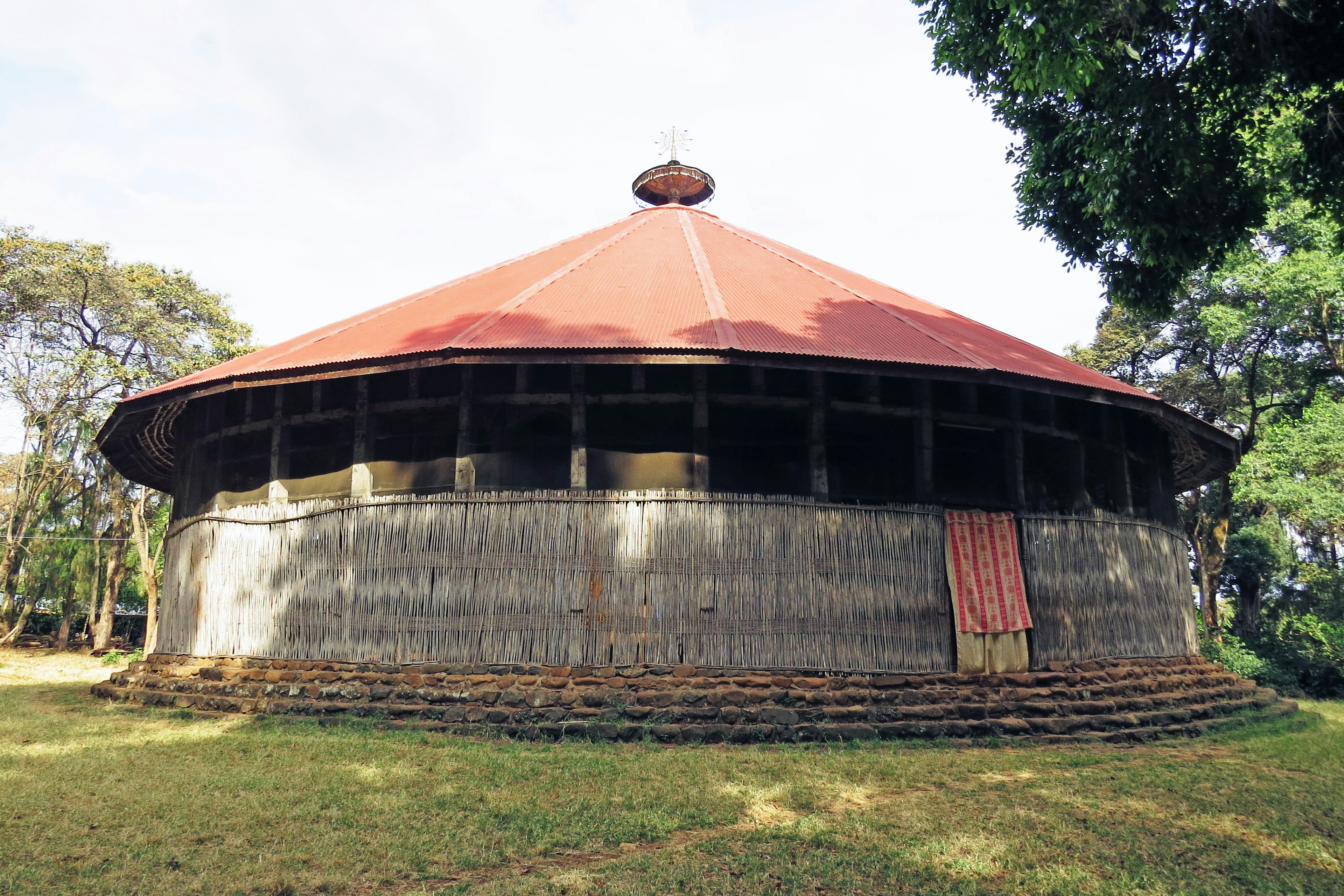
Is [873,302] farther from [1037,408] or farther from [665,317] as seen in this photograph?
[665,317]

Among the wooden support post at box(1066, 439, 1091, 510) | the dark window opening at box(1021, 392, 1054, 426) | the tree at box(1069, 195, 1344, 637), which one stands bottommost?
the wooden support post at box(1066, 439, 1091, 510)

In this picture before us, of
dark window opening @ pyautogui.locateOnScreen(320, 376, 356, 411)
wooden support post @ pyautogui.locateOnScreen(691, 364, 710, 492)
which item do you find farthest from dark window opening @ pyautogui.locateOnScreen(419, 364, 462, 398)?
wooden support post @ pyautogui.locateOnScreen(691, 364, 710, 492)

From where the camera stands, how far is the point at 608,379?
10086mm

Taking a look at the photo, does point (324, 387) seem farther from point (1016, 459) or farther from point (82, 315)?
point (82, 315)

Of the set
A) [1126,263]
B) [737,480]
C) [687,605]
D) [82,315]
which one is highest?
[82,315]

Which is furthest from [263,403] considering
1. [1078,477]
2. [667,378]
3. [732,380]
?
[1078,477]

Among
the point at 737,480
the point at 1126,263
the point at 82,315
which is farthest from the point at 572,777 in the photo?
the point at 82,315

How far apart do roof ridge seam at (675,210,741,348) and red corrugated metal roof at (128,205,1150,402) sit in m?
0.03

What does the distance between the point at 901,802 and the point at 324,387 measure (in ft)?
27.6

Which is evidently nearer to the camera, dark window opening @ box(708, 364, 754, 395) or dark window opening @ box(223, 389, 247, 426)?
dark window opening @ box(708, 364, 754, 395)

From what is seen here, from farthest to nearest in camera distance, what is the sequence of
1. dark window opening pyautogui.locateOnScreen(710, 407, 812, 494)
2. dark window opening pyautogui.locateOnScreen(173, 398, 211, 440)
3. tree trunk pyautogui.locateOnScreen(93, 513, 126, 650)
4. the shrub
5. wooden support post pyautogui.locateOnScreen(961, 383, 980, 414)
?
tree trunk pyautogui.locateOnScreen(93, 513, 126, 650) → the shrub → dark window opening pyautogui.locateOnScreen(173, 398, 211, 440) → wooden support post pyautogui.locateOnScreen(961, 383, 980, 414) → dark window opening pyautogui.locateOnScreen(710, 407, 812, 494)

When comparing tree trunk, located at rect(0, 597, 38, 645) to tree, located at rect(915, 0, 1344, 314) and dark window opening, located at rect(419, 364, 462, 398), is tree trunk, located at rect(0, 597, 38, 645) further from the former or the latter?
tree, located at rect(915, 0, 1344, 314)

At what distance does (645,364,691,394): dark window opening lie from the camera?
10.1 meters

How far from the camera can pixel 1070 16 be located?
6.73 metres
